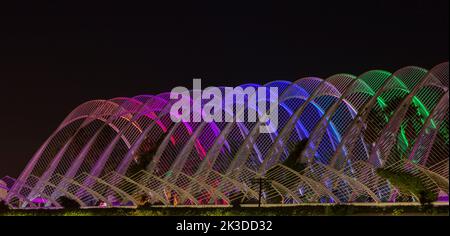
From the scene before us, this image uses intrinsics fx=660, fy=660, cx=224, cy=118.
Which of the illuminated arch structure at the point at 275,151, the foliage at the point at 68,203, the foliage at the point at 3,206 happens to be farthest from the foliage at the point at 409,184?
the foliage at the point at 3,206

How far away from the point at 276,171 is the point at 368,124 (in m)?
11.5

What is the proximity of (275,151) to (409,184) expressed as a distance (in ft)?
72.3

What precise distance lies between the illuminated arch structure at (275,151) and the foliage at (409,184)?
1.56 ft

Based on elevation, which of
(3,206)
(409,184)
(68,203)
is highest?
(409,184)

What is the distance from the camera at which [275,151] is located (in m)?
64.6

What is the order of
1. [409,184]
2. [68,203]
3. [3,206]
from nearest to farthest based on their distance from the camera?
[409,184]
[68,203]
[3,206]

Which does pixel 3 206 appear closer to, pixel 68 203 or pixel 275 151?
pixel 68 203

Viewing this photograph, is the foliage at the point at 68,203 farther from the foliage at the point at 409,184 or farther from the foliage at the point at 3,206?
the foliage at the point at 409,184

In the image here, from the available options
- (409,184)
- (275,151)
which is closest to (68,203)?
(275,151)

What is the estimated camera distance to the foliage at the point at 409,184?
42.7 m

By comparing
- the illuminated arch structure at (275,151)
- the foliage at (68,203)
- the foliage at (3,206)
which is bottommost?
the foliage at (3,206)

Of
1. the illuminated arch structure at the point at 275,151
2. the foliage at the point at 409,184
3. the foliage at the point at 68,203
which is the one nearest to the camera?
the foliage at the point at 409,184

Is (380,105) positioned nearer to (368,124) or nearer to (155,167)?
(368,124)
